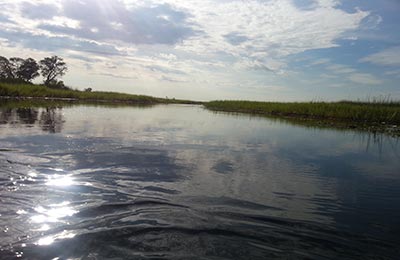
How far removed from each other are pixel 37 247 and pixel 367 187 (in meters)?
6.07

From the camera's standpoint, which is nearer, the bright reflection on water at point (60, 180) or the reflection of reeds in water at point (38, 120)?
the bright reflection on water at point (60, 180)

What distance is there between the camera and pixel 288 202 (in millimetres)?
5852

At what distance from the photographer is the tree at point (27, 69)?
70.4m

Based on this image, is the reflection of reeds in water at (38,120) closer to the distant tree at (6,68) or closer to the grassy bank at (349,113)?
the grassy bank at (349,113)

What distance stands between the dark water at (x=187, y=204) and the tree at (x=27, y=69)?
67.8 m

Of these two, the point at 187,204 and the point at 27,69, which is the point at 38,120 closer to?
the point at 187,204

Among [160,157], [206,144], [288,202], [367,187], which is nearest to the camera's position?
[288,202]

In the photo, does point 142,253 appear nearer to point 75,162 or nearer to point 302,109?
point 75,162

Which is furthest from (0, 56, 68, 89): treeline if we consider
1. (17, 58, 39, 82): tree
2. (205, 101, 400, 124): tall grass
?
(205, 101, 400, 124): tall grass

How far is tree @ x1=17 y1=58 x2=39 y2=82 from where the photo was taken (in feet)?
231

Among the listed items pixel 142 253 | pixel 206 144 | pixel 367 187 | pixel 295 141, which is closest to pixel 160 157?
pixel 206 144

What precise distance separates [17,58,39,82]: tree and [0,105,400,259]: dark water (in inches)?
2671

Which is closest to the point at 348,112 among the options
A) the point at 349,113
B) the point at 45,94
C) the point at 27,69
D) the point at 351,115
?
the point at 349,113

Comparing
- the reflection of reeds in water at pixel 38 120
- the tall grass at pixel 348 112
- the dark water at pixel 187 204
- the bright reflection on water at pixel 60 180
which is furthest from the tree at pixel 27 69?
the bright reflection on water at pixel 60 180
